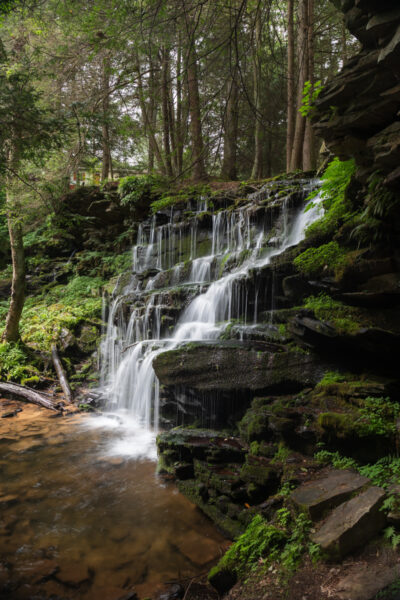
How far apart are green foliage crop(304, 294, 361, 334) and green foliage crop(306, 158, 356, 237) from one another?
142 cm

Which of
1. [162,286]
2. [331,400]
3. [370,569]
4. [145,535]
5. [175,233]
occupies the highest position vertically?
[175,233]

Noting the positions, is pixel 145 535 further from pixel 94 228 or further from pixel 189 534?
pixel 94 228

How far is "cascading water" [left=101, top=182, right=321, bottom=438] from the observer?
26.8 ft

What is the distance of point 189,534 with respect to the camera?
13.4 feet

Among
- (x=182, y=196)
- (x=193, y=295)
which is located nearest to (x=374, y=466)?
(x=193, y=295)

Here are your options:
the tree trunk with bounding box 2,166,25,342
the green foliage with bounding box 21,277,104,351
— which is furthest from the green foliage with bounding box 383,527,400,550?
the tree trunk with bounding box 2,166,25,342

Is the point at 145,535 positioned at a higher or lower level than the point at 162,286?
lower

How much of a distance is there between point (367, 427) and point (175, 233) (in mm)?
11253

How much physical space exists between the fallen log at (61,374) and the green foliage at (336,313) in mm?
6909

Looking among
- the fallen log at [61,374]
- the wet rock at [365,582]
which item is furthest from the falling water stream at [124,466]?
the wet rock at [365,582]

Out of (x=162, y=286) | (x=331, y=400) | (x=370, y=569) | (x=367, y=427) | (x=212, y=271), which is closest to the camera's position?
(x=370, y=569)

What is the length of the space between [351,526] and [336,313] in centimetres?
344

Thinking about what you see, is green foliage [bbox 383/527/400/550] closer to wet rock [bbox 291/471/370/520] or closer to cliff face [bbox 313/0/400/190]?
wet rock [bbox 291/471/370/520]

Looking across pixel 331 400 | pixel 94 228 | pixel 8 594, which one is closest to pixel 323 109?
pixel 331 400
